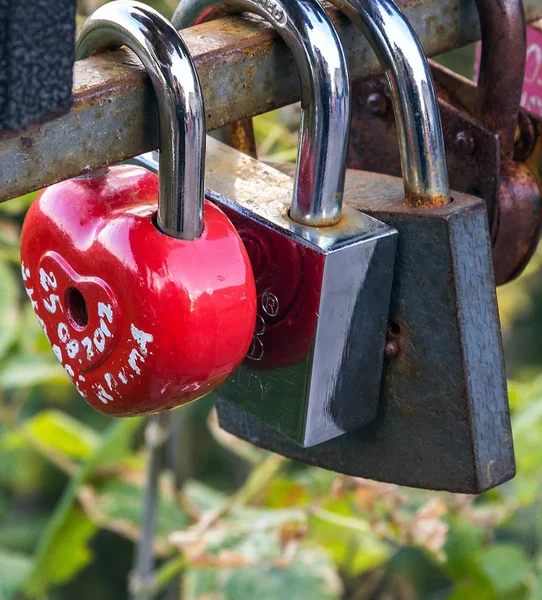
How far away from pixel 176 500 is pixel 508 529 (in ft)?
5.06

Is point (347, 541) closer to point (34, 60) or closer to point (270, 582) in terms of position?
point (270, 582)

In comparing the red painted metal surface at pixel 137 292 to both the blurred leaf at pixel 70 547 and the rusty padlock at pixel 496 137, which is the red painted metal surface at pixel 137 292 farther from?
the blurred leaf at pixel 70 547

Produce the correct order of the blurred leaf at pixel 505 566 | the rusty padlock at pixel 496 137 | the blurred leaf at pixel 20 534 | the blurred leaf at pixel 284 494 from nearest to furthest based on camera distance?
1. the rusty padlock at pixel 496 137
2. the blurred leaf at pixel 505 566
3. the blurred leaf at pixel 284 494
4. the blurred leaf at pixel 20 534

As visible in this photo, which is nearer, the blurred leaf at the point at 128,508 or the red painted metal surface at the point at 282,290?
the red painted metal surface at the point at 282,290

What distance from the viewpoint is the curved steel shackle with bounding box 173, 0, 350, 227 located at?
47 cm

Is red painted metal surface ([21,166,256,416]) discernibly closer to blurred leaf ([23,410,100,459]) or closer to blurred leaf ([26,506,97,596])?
blurred leaf ([26,506,97,596])

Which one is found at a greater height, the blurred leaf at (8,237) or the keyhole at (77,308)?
the keyhole at (77,308)

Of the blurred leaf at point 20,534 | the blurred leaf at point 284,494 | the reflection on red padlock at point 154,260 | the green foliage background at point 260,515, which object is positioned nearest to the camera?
the reflection on red padlock at point 154,260

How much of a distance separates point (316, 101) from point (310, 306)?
99mm

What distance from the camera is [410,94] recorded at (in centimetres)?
51

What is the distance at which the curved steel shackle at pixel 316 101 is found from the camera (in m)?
0.47

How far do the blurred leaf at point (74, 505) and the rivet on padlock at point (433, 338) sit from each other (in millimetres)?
757

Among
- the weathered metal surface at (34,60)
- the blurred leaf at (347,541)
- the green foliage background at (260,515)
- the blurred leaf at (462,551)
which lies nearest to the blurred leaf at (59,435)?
the green foliage background at (260,515)

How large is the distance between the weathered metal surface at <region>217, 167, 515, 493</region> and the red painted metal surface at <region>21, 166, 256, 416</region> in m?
0.10
